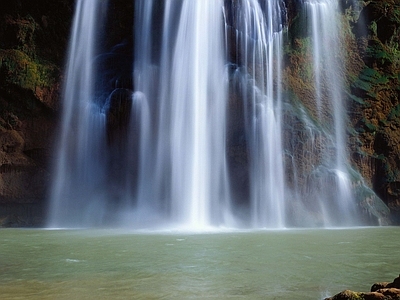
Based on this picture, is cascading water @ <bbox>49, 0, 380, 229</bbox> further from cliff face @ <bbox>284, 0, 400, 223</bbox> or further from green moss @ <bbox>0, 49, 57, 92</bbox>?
green moss @ <bbox>0, 49, 57, 92</bbox>

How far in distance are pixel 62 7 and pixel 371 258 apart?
689 inches

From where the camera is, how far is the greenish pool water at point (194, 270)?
4480 mm

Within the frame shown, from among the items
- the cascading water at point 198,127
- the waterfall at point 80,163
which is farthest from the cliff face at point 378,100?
the waterfall at point 80,163

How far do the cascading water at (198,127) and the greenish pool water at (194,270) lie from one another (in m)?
7.03

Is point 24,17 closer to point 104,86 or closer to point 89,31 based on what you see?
point 89,31

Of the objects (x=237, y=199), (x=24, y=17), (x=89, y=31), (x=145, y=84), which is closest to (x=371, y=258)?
(x=237, y=199)

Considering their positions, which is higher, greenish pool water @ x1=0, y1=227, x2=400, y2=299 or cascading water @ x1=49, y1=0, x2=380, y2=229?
cascading water @ x1=49, y1=0, x2=380, y2=229

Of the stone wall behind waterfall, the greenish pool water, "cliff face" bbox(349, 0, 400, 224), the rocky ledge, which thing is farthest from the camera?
"cliff face" bbox(349, 0, 400, 224)

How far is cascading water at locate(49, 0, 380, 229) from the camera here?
1642 centimetres

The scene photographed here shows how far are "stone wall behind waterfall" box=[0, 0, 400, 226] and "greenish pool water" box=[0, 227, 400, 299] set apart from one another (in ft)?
31.4

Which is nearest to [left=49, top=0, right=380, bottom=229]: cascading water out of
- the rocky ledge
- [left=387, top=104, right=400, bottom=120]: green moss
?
[left=387, top=104, right=400, bottom=120]: green moss

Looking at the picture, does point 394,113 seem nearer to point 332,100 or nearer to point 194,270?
point 332,100

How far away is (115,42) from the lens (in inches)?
803

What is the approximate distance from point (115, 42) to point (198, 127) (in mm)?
6179
